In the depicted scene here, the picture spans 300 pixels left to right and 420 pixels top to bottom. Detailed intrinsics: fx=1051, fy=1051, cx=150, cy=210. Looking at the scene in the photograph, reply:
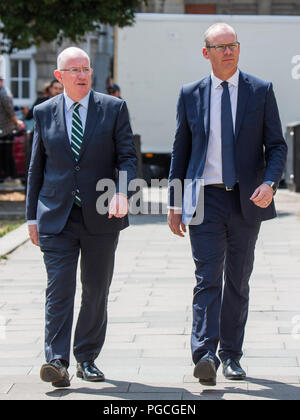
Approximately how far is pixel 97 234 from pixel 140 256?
15.8 feet

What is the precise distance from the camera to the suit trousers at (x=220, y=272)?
5375 mm

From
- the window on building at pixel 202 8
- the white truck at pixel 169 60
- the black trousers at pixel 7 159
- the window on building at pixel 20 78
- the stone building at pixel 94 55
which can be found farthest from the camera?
the window on building at pixel 202 8

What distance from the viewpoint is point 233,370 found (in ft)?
18.2

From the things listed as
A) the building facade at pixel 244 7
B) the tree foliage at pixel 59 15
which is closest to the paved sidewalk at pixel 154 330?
the tree foliage at pixel 59 15

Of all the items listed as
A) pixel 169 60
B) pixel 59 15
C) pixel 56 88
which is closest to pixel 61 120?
pixel 56 88

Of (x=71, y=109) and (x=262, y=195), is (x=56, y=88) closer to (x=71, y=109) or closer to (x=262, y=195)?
(x=71, y=109)

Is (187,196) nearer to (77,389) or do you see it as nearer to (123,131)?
(123,131)

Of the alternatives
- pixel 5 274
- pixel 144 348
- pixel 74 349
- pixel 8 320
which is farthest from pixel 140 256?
pixel 74 349

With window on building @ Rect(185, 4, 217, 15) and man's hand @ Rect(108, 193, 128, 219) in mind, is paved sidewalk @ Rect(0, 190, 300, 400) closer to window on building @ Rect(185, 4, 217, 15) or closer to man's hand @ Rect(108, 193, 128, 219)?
man's hand @ Rect(108, 193, 128, 219)

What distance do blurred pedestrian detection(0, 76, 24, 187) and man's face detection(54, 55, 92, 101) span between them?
906 cm

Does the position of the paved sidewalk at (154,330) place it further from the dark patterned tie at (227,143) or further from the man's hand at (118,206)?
Result: the dark patterned tie at (227,143)

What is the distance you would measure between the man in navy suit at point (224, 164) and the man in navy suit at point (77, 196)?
14.1 inches

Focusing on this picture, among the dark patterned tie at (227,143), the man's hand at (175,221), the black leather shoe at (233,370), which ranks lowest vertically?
the black leather shoe at (233,370)

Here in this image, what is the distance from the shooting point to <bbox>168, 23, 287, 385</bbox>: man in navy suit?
17.8ft
